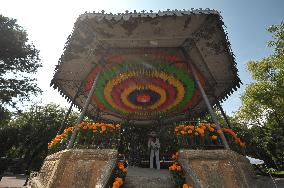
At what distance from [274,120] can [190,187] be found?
3305cm

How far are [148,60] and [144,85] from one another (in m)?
2.14

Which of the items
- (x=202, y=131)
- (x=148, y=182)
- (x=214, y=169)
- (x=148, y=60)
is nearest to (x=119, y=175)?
(x=148, y=182)

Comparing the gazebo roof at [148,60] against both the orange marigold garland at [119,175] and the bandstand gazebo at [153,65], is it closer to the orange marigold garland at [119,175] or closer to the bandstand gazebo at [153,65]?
the bandstand gazebo at [153,65]

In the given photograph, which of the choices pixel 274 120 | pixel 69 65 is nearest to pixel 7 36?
pixel 69 65

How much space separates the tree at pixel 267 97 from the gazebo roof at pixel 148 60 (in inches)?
655

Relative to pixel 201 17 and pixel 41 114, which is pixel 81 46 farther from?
pixel 41 114

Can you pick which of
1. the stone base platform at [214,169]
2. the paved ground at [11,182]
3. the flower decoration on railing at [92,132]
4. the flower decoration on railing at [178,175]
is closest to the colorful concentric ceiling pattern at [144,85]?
the flower decoration on railing at [92,132]

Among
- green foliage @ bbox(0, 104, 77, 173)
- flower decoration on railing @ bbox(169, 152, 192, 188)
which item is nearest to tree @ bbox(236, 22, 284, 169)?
flower decoration on railing @ bbox(169, 152, 192, 188)

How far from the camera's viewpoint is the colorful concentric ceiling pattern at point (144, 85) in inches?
436

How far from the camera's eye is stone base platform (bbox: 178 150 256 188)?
21.0ft

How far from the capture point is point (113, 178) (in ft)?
23.5

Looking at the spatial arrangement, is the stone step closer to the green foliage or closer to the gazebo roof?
the gazebo roof

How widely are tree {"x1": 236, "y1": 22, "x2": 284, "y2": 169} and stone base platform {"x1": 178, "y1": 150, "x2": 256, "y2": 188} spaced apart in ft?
72.8

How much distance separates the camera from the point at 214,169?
6.70 m
